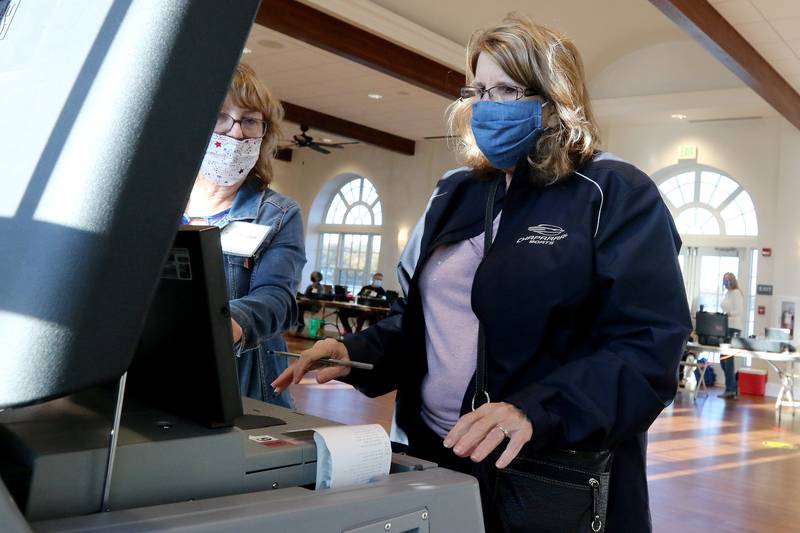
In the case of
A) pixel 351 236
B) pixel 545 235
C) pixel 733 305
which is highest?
pixel 351 236

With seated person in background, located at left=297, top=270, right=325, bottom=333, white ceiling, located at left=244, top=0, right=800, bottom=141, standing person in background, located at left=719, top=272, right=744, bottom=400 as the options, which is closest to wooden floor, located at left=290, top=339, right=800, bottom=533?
standing person in background, located at left=719, top=272, right=744, bottom=400

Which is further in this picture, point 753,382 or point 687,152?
point 687,152

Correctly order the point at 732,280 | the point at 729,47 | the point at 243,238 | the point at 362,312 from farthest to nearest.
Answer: the point at 362,312 < the point at 732,280 < the point at 729,47 < the point at 243,238

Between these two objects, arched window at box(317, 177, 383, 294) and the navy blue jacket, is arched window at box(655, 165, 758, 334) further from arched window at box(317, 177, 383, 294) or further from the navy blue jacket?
the navy blue jacket

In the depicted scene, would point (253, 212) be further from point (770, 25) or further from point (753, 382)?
point (753, 382)

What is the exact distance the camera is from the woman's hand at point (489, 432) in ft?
2.69

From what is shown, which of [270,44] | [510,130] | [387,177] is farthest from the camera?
[387,177]

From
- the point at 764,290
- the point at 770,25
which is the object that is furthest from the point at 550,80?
the point at 764,290

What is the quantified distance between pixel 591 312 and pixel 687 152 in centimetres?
1211

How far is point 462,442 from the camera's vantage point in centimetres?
82

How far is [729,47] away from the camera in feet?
23.4

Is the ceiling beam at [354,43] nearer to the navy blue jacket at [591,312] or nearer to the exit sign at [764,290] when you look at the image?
the exit sign at [764,290]

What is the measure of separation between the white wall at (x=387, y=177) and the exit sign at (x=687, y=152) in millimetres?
4217

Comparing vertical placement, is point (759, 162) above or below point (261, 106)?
above
